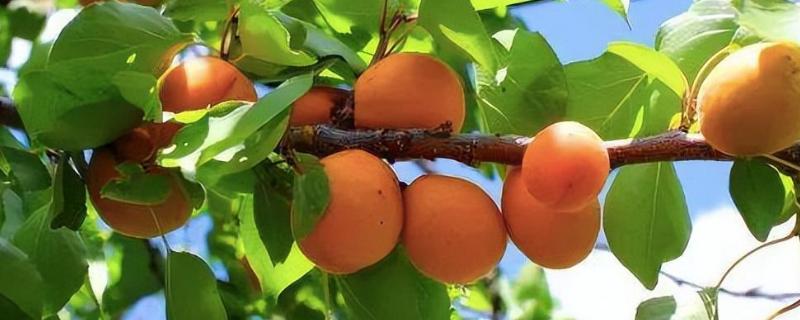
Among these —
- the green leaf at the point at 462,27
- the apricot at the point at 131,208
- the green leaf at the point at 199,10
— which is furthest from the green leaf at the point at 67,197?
the green leaf at the point at 462,27

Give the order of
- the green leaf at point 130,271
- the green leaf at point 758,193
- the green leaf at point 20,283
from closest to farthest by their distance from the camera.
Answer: the green leaf at point 758,193
the green leaf at point 20,283
the green leaf at point 130,271

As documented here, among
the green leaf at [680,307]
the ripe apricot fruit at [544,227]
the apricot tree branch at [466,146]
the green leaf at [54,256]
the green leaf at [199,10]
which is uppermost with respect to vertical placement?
the green leaf at [199,10]

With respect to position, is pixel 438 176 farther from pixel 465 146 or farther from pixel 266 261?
pixel 266 261

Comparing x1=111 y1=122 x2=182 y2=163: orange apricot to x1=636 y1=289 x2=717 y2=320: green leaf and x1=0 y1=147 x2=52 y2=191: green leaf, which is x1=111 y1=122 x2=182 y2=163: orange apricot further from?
x1=636 y1=289 x2=717 y2=320: green leaf

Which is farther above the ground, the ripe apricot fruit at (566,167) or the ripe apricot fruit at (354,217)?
the ripe apricot fruit at (566,167)

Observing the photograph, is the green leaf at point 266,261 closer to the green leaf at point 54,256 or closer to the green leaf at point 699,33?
the green leaf at point 54,256

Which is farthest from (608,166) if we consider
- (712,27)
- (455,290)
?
(455,290)

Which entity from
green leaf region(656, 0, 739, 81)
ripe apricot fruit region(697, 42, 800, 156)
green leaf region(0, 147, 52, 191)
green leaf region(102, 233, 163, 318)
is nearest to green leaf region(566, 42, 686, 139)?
green leaf region(656, 0, 739, 81)

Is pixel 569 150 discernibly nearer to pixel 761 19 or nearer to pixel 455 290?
pixel 761 19
